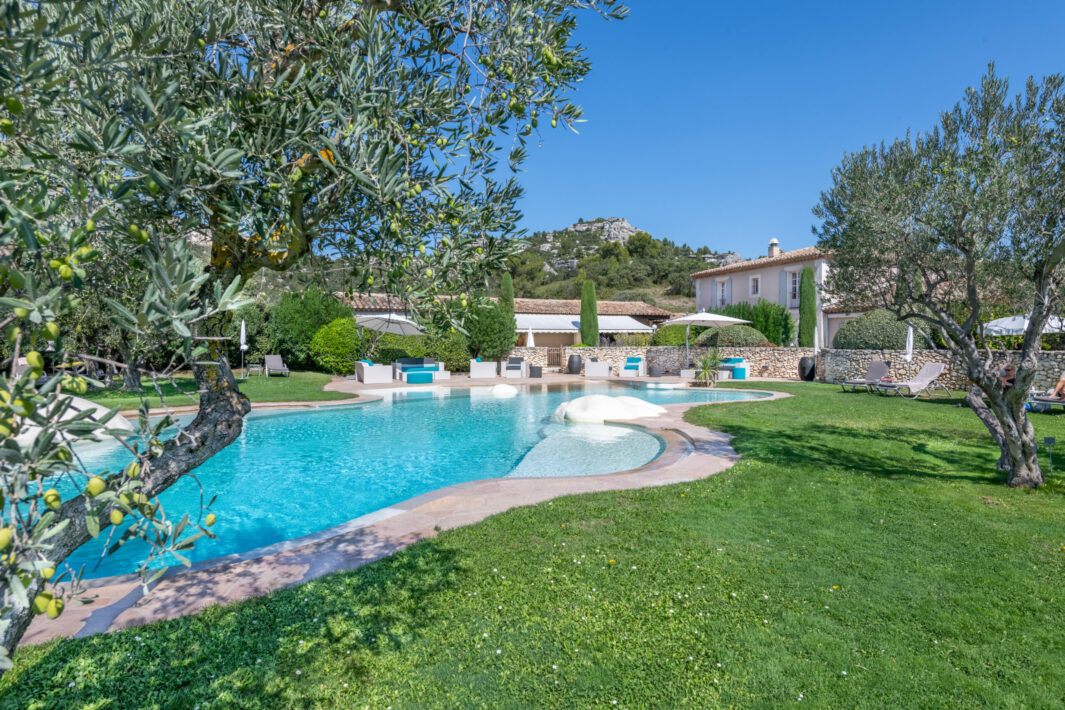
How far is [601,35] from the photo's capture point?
4609mm

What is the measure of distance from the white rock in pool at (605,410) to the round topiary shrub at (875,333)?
15285 millimetres

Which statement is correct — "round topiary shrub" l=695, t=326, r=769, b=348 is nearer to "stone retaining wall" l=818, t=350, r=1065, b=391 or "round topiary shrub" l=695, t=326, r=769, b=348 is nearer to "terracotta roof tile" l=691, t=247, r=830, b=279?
"stone retaining wall" l=818, t=350, r=1065, b=391

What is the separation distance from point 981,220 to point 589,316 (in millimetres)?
33525

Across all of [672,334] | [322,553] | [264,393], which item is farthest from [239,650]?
[672,334]

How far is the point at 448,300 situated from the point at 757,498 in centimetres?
633

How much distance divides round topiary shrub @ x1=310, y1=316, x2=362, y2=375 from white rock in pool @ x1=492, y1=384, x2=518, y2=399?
10550mm

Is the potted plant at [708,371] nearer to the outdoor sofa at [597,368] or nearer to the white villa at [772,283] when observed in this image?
the outdoor sofa at [597,368]

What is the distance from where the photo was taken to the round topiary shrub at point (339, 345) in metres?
31.9

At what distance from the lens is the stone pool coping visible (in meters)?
4.77

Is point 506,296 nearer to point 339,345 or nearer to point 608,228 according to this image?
point 339,345

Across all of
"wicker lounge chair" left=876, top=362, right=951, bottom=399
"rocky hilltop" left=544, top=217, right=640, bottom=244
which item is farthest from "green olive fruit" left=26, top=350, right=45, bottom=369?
"rocky hilltop" left=544, top=217, right=640, bottom=244

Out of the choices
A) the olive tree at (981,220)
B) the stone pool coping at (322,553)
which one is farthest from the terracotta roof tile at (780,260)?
the stone pool coping at (322,553)

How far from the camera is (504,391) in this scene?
25.6 metres

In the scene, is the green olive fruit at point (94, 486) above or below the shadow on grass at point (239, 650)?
above
